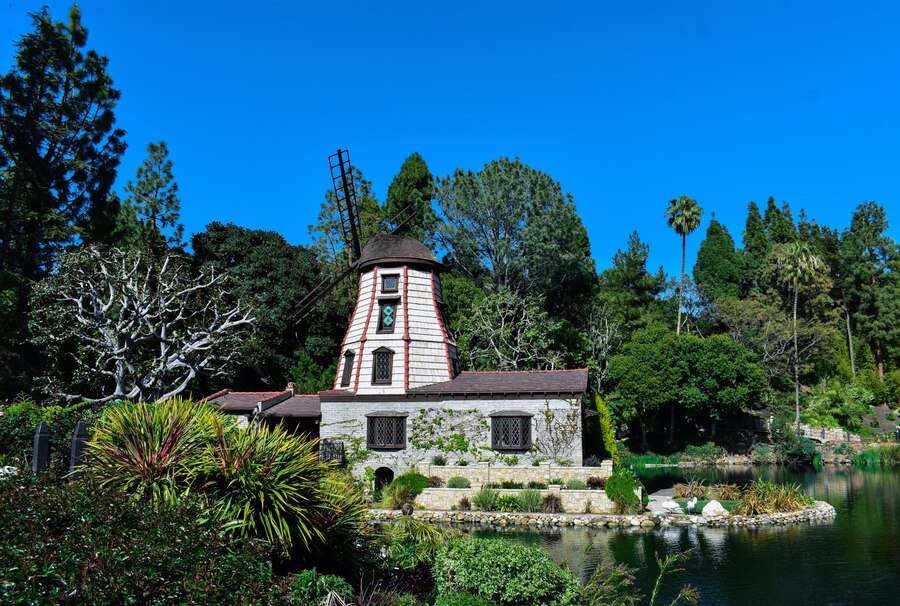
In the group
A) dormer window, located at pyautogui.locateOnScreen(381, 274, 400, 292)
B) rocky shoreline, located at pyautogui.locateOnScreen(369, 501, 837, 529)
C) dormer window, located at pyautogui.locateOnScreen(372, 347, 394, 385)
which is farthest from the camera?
dormer window, located at pyautogui.locateOnScreen(381, 274, 400, 292)

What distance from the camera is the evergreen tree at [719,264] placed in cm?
6381

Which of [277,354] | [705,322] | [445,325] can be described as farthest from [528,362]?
[705,322]

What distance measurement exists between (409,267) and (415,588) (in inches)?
804

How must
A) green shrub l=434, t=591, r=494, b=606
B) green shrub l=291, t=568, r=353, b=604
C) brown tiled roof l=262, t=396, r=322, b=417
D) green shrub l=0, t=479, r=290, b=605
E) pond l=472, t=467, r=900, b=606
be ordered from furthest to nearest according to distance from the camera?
brown tiled roof l=262, t=396, r=322, b=417, pond l=472, t=467, r=900, b=606, green shrub l=434, t=591, r=494, b=606, green shrub l=291, t=568, r=353, b=604, green shrub l=0, t=479, r=290, b=605

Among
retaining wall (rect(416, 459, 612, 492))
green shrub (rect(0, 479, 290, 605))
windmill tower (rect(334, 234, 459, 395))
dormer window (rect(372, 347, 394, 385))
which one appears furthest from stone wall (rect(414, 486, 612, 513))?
green shrub (rect(0, 479, 290, 605))

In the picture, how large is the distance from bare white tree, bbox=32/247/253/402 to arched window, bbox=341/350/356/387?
468cm

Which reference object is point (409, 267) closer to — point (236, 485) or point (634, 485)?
point (634, 485)

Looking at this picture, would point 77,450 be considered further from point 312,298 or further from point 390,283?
point 312,298

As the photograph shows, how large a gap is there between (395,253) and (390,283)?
56.1 inches

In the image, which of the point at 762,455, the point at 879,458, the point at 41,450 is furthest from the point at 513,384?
the point at 879,458

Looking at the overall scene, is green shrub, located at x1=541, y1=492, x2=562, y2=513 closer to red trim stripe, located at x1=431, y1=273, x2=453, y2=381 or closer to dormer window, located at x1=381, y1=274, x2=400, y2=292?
red trim stripe, located at x1=431, y1=273, x2=453, y2=381

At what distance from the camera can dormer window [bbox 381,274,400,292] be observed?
1173 inches

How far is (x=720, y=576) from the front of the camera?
52.0ft

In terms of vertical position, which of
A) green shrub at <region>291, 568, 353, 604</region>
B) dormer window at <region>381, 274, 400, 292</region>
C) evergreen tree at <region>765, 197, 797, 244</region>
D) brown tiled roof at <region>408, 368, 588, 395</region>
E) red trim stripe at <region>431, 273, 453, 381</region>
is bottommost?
green shrub at <region>291, 568, 353, 604</region>
